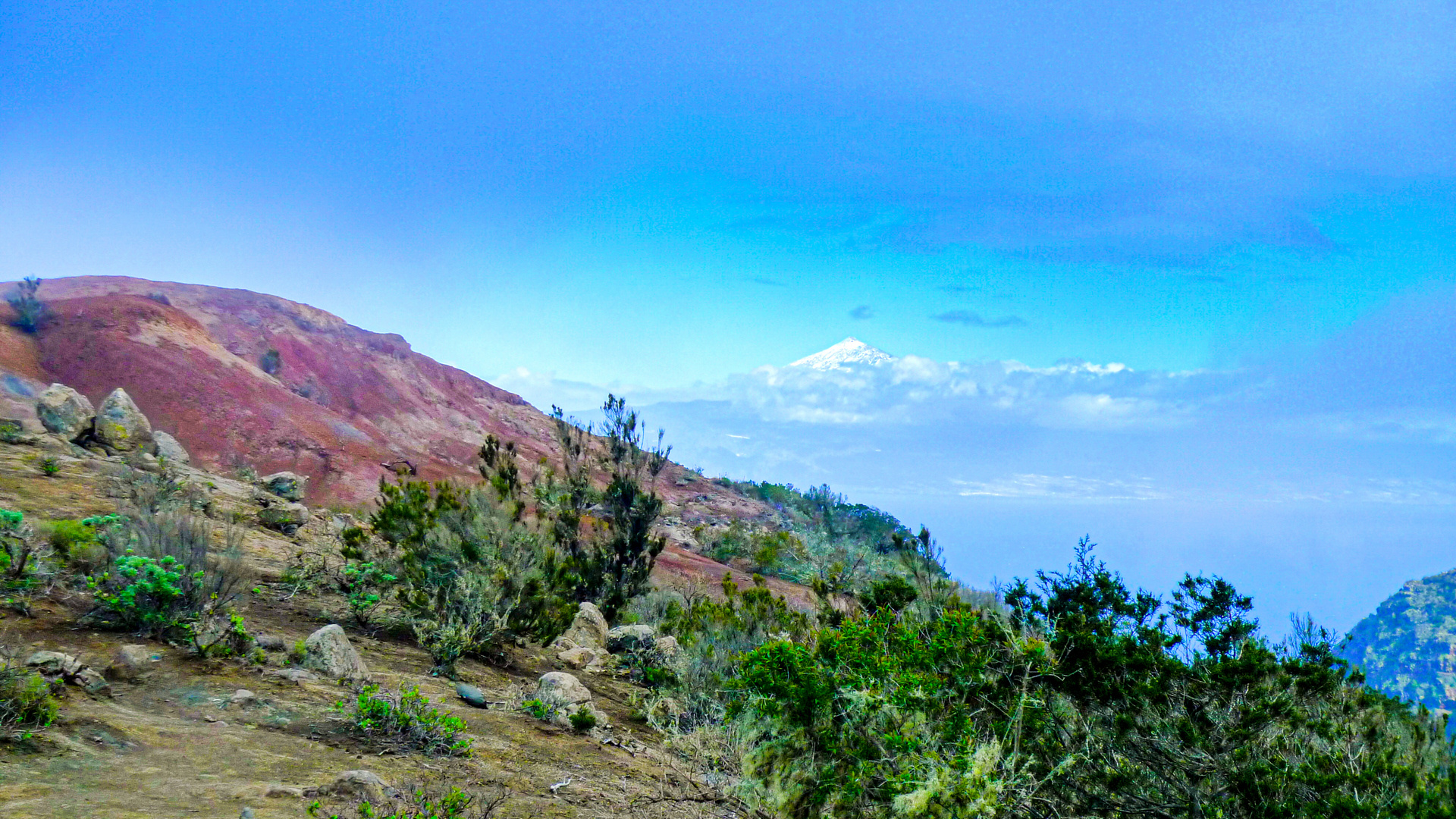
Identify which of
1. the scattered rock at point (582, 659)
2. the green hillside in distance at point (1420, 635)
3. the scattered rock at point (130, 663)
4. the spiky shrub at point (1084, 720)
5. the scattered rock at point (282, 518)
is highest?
the green hillside in distance at point (1420, 635)

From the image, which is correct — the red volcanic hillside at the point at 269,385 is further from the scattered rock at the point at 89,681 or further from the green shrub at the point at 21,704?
the green shrub at the point at 21,704

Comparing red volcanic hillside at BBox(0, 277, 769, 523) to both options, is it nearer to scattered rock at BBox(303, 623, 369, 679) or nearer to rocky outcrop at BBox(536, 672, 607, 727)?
scattered rock at BBox(303, 623, 369, 679)

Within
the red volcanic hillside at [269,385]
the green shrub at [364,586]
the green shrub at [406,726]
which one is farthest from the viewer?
the red volcanic hillside at [269,385]

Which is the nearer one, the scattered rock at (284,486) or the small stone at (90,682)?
the small stone at (90,682)

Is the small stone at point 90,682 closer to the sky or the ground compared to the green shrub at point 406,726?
closer to the ground

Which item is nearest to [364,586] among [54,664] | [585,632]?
[585,632]

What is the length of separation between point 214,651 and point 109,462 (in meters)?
11.7

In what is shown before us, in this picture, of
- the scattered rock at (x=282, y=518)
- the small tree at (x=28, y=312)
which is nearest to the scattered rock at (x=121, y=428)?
the scattered rock at (x=282, y=518)

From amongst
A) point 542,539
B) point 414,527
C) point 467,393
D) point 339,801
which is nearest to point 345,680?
point 339,801

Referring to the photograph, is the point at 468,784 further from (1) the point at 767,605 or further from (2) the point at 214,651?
(1) the point at 767,605

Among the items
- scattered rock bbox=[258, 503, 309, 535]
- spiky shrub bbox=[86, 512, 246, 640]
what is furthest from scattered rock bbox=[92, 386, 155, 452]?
spiky shrub bbox=[86, 512, 246, 640]

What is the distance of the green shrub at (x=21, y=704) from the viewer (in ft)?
15.4

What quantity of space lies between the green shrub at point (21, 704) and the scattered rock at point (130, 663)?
4.59ft

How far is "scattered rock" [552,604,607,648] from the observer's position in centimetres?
1253
